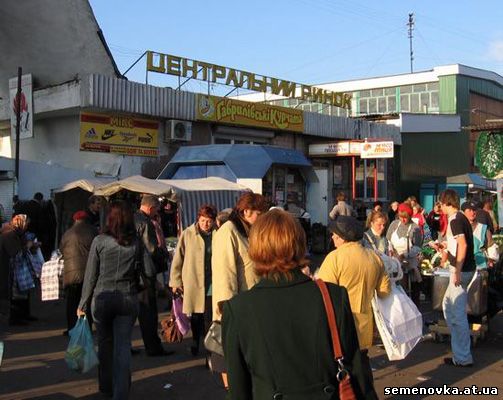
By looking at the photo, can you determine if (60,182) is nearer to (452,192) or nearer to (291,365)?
(452,192)

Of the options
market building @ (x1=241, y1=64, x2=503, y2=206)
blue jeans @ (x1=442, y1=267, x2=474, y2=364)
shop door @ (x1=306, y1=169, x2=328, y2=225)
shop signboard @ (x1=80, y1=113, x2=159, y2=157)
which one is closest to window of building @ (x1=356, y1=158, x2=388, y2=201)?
→ market building @ (x1=241, y1=64, x2=503, y2=206)

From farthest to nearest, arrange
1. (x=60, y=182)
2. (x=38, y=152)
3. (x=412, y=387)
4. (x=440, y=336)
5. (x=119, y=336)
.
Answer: (x=38, y=152) < (x=60, y=182) < (x=440, y=336) < (x=412, y=387) < (x=119, y=336)

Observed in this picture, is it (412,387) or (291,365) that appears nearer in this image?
(291,365)

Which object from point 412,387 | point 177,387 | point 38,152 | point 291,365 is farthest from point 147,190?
point 291,365

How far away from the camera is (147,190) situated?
10.6 meters

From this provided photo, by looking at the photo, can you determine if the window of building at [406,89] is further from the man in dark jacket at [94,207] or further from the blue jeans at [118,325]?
the blue jeans at [118,325]

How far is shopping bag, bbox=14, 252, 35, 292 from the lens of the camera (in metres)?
8.28

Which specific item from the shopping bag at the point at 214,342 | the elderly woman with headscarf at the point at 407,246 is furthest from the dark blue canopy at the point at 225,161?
the shopping bag at the point at 214,342

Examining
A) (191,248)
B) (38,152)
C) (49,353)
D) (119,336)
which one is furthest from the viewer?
(38,152)

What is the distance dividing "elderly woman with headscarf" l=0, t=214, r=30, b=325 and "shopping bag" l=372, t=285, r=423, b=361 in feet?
13.8

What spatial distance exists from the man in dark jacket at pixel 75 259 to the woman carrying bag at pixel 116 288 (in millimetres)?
2158

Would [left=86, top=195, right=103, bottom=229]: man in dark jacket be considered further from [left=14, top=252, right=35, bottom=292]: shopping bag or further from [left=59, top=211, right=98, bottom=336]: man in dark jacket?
[left=59, top=211, right=98, bottom=336]: man in dark jacket

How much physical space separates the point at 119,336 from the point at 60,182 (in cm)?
1011

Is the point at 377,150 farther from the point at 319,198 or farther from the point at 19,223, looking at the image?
the point at 19,223
